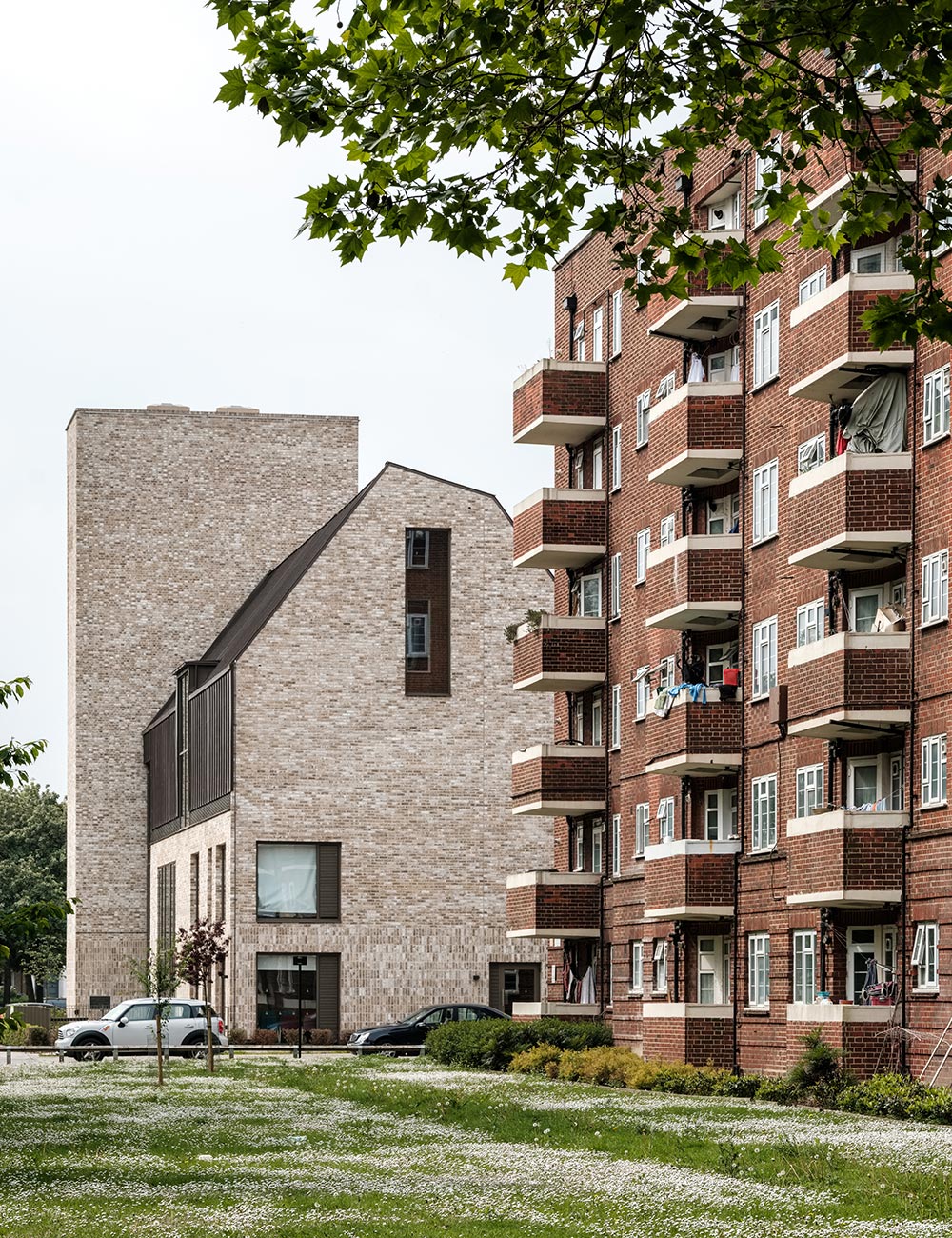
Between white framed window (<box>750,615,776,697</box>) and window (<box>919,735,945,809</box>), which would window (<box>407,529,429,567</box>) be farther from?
window (<box>919,735,945,809</box>)

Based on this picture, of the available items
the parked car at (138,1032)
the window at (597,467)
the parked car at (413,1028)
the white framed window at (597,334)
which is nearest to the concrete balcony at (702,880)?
the window at (597,467)

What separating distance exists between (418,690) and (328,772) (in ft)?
14.0

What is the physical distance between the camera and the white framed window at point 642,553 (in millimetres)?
49750

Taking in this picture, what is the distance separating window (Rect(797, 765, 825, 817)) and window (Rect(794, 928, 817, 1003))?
220cm

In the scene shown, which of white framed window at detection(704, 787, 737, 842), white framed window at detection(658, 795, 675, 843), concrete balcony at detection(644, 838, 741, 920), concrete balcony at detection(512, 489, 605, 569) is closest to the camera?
concrete balcony at detection(644, 838, 741, 920)

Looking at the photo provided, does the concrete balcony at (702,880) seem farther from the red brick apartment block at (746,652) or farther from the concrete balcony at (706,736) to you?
the concrete balcony at (706,736)

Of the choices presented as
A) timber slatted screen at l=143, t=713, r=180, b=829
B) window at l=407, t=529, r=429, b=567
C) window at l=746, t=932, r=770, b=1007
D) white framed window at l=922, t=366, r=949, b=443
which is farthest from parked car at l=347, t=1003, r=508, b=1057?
white framed window at l=922, t=366, r=949, b=443

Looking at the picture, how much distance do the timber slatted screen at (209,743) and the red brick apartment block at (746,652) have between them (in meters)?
21.6

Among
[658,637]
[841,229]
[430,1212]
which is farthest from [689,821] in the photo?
[841,229]

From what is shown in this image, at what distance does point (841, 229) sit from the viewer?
14.8 metres

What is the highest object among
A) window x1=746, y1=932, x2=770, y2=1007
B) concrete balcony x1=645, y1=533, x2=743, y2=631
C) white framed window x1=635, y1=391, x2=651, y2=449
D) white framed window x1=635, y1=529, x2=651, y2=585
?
white framed window x1=635, y1=391, x2=651, y2=449

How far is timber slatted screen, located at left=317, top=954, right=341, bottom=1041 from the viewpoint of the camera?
7256cm

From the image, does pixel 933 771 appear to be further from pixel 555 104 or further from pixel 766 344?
pixel 555 104

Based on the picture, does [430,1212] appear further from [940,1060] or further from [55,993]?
[55,993]
